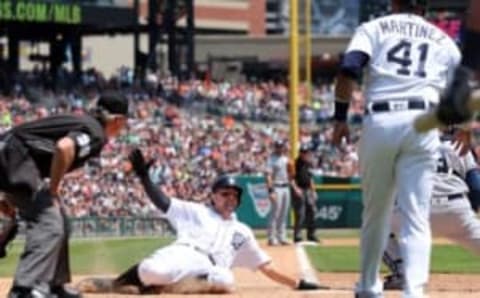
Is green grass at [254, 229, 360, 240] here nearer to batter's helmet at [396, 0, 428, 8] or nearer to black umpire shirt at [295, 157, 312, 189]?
black umpire shirt at [295, 157, 312, 189]

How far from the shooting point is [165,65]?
57594 mm

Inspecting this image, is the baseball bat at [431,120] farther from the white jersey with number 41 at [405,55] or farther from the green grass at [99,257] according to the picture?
the green grass at [99,257]

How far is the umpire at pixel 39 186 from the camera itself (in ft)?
26.0

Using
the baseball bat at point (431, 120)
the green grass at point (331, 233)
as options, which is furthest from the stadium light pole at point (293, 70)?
the baseball bat at point (431, 120)

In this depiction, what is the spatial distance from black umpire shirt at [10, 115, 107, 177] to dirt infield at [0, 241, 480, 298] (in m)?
1.93

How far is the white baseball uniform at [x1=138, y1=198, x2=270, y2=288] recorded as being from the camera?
32.8 ft

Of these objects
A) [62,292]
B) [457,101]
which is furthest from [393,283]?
[457,101]

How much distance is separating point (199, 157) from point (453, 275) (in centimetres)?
2137

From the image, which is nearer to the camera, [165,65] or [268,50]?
[165,65]

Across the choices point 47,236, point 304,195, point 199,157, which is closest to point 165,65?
point 199,157

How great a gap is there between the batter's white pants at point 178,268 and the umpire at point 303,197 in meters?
11.1

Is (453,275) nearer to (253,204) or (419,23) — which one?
(419,23)

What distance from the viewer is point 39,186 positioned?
804cm

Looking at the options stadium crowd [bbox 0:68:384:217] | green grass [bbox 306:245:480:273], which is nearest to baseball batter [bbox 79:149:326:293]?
green grass [bbox 306:245:480:273]
